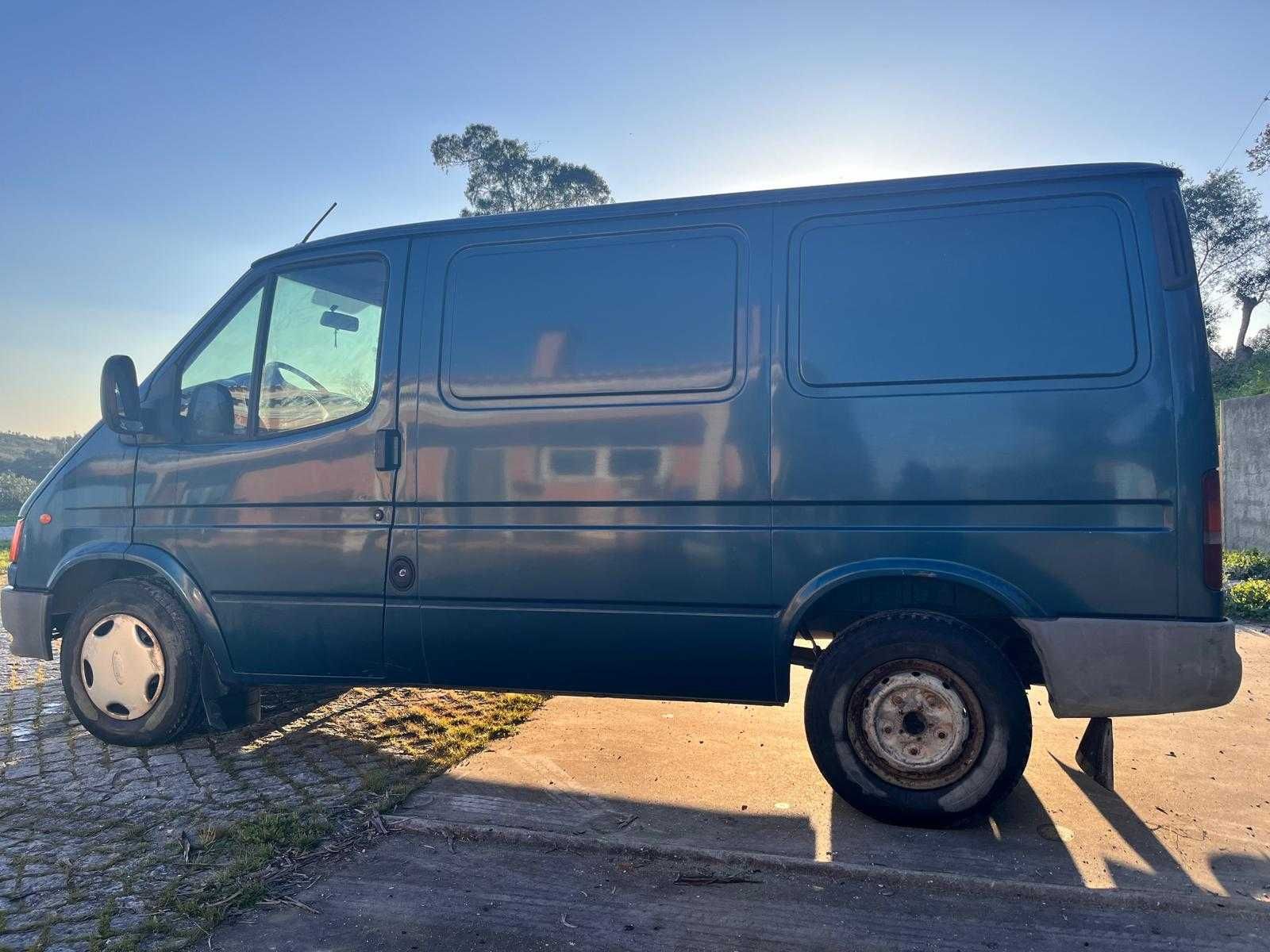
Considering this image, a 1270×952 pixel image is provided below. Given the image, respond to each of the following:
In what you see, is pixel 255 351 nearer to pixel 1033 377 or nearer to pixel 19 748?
pixel 19 748

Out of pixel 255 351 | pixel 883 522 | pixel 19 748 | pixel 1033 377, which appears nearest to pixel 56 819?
pixel 19 748

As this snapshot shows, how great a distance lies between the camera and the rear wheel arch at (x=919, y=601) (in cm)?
343

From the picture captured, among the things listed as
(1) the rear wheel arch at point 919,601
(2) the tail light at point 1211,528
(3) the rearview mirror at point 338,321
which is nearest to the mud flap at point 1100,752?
(1) the rear wheel arch at point 919,601

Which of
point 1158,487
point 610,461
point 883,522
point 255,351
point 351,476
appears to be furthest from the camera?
point 255,351

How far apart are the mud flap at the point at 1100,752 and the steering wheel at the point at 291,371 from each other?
362 centimetres

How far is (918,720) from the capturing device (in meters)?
3.55

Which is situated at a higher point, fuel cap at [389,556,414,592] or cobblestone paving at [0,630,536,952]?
fuel cap at [389,556,414,592]

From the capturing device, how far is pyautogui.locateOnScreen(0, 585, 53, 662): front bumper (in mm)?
4645

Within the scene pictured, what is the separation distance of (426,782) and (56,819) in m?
1.41

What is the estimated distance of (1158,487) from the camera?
330 cm

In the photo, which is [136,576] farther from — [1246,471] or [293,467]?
[1246,471]

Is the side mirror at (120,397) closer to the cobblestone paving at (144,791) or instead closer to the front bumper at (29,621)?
the front bumper at (29,621)

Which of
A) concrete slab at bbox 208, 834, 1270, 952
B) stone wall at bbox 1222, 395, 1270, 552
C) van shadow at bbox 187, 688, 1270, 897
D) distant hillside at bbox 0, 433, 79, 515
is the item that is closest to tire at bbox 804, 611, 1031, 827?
van shadow at bbox 187, 688, 1270, 897

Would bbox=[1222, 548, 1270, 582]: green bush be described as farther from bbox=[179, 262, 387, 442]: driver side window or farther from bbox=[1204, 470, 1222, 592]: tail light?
bbox=[179, 262, 387, 442]: driver side window
